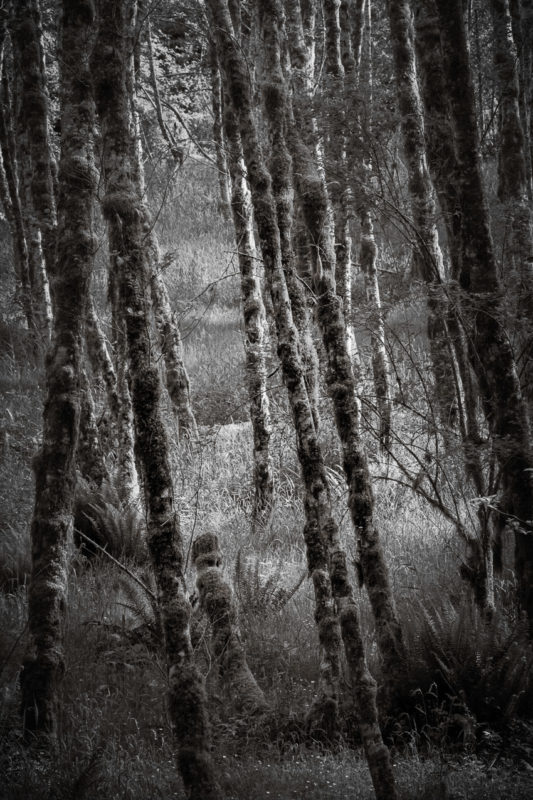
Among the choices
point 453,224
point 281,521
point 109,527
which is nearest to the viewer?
point 453,224

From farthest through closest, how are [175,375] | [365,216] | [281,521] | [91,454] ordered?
[365,216]
[175,375]
[91,454]
[281,521]

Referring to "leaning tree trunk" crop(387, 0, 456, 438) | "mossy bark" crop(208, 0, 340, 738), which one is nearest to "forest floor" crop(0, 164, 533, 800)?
"mossy bark" crop(208, 0, 340, 738)

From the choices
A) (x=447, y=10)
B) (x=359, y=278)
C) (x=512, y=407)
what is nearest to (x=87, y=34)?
(x=447, y=10)

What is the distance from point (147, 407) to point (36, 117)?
450 cm

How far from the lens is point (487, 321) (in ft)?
16.1

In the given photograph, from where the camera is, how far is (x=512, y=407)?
15.9 ft

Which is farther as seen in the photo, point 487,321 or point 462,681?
point 487,321

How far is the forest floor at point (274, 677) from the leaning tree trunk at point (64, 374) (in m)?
0.51

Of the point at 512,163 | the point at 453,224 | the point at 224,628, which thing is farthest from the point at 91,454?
the point at 512,163

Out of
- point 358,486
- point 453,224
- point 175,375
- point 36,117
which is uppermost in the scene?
point 36,117

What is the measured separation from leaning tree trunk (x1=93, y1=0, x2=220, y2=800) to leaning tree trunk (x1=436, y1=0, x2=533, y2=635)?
8.64 ft

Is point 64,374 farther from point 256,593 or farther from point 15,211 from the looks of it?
point 15,211

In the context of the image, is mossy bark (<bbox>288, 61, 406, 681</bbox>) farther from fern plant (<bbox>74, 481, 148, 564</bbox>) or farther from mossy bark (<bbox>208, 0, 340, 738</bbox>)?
fern plant (<bbox>74, 481, 148, 564</bbox>)

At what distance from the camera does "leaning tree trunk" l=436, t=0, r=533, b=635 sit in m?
4.80
